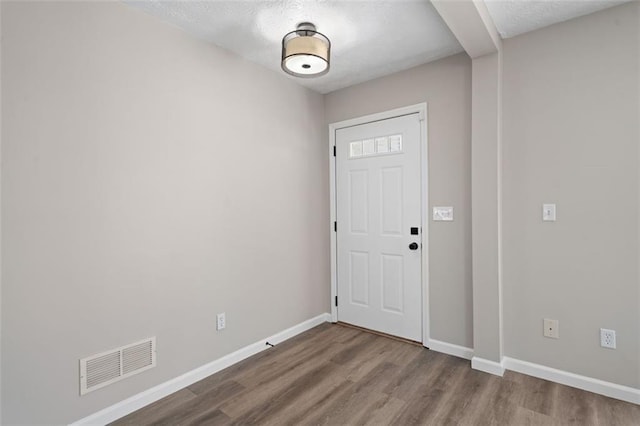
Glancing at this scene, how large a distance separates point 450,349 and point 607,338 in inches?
42.5

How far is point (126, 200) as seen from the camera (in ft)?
6.70

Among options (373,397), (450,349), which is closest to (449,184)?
(450,349)

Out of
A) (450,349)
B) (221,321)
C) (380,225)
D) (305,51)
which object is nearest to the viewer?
(305,51)

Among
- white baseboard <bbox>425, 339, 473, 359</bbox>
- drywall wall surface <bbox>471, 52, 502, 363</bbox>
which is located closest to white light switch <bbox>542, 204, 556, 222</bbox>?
drywall wall surface <bbox>471, 52, 502, 363</bbox>

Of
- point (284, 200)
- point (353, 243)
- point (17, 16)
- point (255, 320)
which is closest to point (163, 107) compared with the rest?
point (17, 16)

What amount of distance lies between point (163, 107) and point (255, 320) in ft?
6.18

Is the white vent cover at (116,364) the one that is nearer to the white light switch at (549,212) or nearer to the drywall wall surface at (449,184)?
the drywall wall surface at (449,184)

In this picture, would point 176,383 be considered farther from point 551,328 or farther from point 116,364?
point 551,328

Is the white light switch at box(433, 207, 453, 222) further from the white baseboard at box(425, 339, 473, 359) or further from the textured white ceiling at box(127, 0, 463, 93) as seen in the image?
the textured white ceiling at box(127, 0, 463, 93)

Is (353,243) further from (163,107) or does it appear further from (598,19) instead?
(598,19)

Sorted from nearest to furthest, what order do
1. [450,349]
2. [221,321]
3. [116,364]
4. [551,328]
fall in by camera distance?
[116,364] < [551,328] < [221,321] < [450,349]

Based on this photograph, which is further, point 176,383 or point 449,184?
point 449,184

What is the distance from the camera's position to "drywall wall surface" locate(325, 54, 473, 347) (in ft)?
8.87

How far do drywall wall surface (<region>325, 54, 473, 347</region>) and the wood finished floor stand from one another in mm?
401
